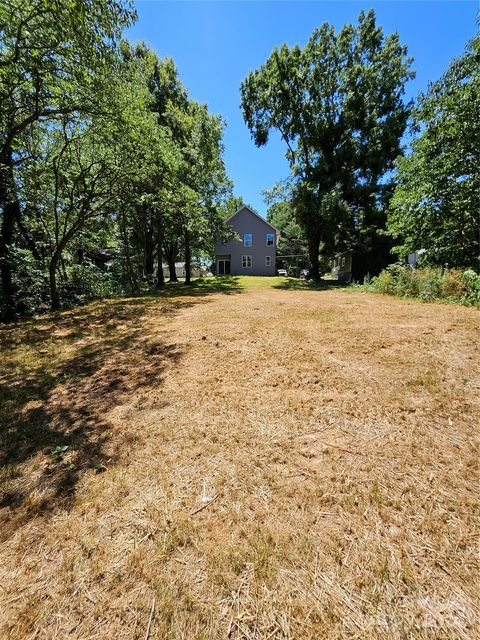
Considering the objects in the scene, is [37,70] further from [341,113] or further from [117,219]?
[341,113]

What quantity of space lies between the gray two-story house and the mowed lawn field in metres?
25.8

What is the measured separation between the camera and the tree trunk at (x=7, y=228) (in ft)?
28.6

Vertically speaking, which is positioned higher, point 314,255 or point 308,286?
point 314,255

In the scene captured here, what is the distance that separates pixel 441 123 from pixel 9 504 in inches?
559

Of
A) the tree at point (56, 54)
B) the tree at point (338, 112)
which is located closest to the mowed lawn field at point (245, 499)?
the tree at point (56, 54)

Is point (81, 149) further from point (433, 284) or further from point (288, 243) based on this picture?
point (288, 243)

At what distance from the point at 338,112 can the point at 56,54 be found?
18.9 meters

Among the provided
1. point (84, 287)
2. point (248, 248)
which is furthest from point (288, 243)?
point (84, 287)

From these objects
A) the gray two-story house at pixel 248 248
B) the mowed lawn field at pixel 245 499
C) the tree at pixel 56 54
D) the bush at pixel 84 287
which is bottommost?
the mowed lawn field at pixel 245 499

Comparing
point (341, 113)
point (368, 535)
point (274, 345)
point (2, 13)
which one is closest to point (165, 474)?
point (368, 535)

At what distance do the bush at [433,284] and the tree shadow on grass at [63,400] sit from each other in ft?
25.4

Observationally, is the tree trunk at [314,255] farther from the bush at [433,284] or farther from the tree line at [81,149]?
the bush at [433,284]

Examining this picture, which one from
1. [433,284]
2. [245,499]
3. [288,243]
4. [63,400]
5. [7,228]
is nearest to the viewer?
[245,499]

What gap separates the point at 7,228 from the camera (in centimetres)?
938
